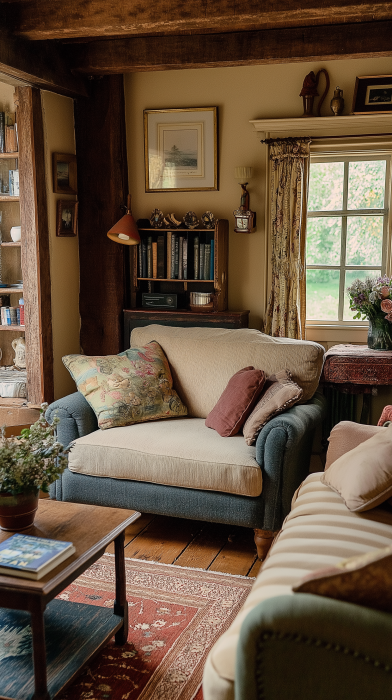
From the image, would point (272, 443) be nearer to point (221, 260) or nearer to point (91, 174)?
point (221, 260)

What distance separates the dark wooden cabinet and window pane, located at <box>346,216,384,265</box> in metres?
0.84

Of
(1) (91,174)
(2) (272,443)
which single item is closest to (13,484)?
(2) (272,443)

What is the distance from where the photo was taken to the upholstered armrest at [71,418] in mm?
3318

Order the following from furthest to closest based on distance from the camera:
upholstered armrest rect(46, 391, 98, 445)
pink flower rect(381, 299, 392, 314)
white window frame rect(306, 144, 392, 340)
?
1. white window frame rect(306, 144, 392, 340)
2. pink flower rect(381, 299, 392, 314)
3. upholstered armrest rect(46, 391, 98, 445)

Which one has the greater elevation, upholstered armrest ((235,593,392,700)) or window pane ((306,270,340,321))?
window pane ((306,270,340,321))

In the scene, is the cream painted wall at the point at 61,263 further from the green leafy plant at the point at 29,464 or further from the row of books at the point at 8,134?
the green leafy plant at the point at 29,464

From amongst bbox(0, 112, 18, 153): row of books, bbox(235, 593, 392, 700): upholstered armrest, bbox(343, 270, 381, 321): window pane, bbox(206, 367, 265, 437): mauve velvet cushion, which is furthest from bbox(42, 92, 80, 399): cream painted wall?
bbox(235, 593, 392, 700): upholstered armrest

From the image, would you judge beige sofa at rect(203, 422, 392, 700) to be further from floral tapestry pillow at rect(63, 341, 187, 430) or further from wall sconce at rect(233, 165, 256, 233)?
wall sconce at rect(233, 165, 256, 233)

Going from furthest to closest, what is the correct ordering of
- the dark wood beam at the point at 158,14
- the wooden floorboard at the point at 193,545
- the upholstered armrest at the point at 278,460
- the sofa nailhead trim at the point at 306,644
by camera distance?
1. the dark wood beam at the point at 158,14
2. the wooden floorboard at the point at 193,545
3. the upholstered armrest at the point at 278,460
4. the sofa nailhead trim at the point at 306,644

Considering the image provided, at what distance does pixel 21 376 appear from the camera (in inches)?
176

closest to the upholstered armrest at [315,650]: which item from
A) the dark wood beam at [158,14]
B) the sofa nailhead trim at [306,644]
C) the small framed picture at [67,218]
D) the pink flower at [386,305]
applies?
the sofa nailhead trim at [306,644]

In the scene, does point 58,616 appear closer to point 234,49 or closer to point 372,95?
point 234,49

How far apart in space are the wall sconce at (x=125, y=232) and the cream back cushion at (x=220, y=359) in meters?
0.72

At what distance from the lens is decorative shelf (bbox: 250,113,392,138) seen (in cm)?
400
